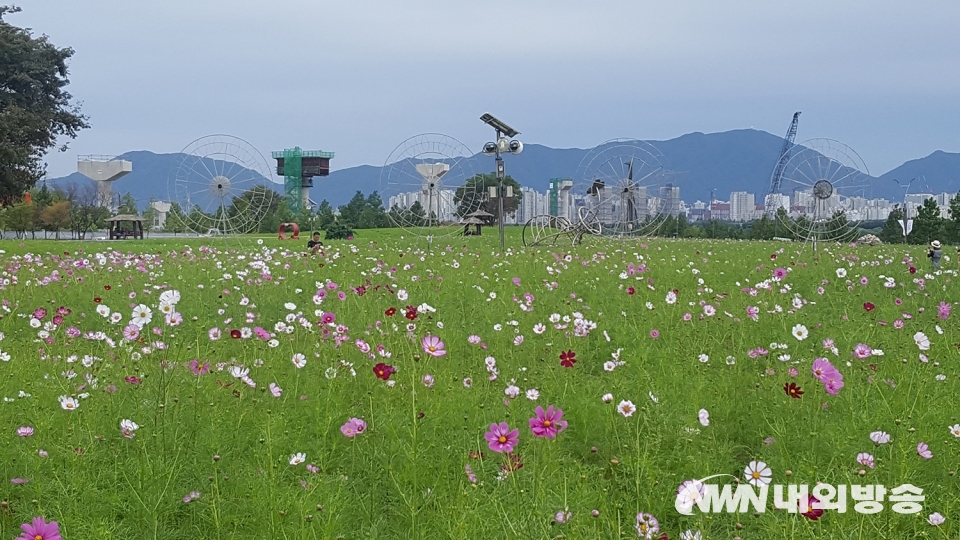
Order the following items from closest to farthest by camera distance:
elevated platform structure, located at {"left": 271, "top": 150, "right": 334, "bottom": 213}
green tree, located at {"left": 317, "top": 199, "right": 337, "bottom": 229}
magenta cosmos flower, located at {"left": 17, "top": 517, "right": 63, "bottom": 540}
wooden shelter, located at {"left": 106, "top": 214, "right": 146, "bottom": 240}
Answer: magenta cosmos flower, located at {"left": 17, "top": 517, "right": 63, "bottom": 540} < green tree, located at {"left": 317, "top": 199, "right": 337, "bottom": 229} < wooden shelter, located at {"left": 106, "top": 214, "right": 146, "bottom": 240} < elevated platform structure, located at {"left": 271, "top": 150, "right": 334, "bottom": 213}

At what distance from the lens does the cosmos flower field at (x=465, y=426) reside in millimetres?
2293

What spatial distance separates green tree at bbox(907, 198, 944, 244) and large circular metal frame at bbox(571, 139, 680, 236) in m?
23.3

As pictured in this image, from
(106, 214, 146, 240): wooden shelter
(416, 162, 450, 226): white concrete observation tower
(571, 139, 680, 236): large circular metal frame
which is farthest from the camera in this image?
(106, 214, 146, 240): wooden shelter

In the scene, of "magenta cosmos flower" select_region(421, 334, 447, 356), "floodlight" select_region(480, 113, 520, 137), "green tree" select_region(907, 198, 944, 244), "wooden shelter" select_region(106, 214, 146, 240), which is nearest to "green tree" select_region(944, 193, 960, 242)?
"green tree" select_region(907, 198, 944, 244)

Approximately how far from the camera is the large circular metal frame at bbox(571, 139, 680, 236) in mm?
12445

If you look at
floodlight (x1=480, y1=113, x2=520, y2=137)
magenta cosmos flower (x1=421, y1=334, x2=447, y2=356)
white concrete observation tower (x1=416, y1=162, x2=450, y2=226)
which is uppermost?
floodlight (x1=480, y1=113, x2=520, y2=137)

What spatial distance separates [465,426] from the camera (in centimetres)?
320

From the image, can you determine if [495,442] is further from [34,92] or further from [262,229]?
[262,229]

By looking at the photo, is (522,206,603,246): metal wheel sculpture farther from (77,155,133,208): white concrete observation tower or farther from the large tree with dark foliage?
(77,155,133,208): white concrete observation tower

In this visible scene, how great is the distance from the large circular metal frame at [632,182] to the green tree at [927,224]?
919 inches

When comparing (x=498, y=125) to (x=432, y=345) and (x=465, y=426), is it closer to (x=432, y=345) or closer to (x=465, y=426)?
(x=465, y=426)

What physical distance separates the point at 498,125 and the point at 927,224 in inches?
1046

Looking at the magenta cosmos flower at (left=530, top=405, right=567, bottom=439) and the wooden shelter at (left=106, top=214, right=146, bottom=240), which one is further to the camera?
the wooden shelter at (left=106, top=214, right=146, bottom=240)

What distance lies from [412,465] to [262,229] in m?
42.1
